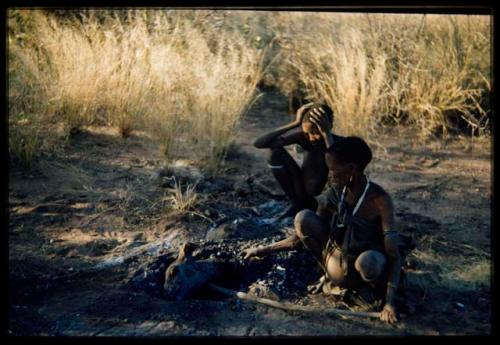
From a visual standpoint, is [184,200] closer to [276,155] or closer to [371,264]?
[276,155]

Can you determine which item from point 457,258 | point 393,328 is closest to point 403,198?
point 457,258

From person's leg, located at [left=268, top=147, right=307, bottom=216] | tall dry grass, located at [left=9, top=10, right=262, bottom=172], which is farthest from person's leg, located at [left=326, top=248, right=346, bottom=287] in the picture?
tall dry grass, located at [left=9, top=10, right=262, bottom=172]

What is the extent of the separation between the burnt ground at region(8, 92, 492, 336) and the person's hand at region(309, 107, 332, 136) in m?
0.91

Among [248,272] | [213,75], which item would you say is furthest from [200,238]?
[213,75]

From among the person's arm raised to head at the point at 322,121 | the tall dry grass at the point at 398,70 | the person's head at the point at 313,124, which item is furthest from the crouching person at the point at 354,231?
the tall dry grass at the point at 398,70

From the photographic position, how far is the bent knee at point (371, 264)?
12.8ft

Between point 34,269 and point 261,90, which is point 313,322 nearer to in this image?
point 34,269

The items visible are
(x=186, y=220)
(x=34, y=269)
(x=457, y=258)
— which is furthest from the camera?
(x=186, y=220)

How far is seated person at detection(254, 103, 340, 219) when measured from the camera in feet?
16.8

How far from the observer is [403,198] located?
6430mm

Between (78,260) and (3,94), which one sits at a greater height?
(3,94)

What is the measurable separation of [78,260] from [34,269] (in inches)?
13.4

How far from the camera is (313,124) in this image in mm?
4945

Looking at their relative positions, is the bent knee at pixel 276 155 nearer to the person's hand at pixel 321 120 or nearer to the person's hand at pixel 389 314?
the person's hand at pixel 321 120
